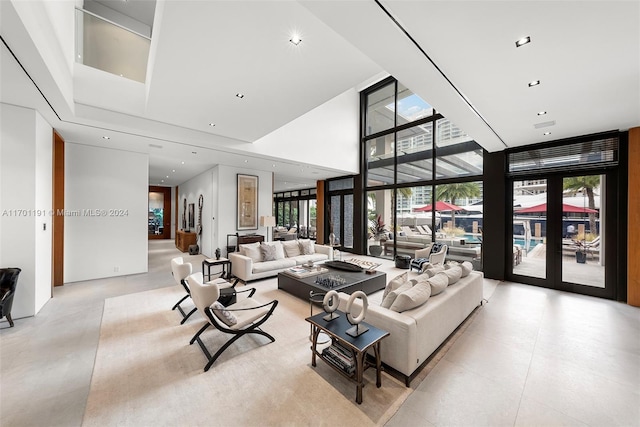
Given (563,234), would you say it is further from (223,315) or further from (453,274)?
(223,315)

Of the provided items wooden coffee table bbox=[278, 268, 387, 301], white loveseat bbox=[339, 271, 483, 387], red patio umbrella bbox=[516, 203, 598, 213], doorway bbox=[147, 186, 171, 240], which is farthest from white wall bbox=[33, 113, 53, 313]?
doorway bbox=[147, 186, 171, 240]

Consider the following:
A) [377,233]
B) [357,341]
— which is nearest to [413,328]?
[357,341]

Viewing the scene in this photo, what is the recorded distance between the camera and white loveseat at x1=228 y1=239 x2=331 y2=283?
5.11 meters

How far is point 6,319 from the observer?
336cm

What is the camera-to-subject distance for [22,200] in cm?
342

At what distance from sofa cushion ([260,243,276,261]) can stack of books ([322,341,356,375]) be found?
11.7 ft

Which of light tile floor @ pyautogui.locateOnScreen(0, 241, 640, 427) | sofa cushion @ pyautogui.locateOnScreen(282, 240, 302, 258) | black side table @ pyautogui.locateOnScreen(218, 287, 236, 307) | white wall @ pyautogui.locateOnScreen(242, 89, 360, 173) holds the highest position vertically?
white wall @ pyautogui.locateOnScreen(242, 89, 360, 173)

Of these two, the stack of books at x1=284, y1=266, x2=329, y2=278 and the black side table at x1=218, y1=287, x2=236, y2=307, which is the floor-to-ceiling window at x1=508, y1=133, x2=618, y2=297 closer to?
the stack of books at x1=284, y1=266, x2=329, y2=278

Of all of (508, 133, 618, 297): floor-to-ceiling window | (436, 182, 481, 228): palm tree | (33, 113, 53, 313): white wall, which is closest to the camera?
(33, 113, 53, 313): white wall

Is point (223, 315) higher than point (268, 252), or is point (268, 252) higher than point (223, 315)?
point (268, 252)

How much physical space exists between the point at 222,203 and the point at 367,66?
5923 millimetres

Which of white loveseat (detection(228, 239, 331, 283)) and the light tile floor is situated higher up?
white loveseat (detection(228, 239, 331, 283))

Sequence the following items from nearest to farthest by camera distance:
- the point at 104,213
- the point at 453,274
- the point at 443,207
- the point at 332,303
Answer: the point at 332,303 → the point at 453,274 → the point at 104,213 → the point at 443,207

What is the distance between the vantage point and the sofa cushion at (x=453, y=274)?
3.15 metres
